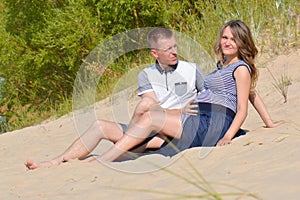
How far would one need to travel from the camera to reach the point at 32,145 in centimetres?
668

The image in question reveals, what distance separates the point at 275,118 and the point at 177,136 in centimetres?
114

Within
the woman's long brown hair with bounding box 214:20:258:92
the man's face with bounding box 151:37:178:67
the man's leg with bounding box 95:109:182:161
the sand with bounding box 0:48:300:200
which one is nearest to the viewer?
the sand with bounding box 0:48:300:200

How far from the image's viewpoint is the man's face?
15.8 ft

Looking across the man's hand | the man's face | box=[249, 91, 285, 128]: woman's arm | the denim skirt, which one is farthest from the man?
box=[249, 91, 285, 128]: woman's arm

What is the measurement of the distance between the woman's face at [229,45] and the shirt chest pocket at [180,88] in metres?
0.45

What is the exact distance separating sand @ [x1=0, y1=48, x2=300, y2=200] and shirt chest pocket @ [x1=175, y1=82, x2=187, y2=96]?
563 mm

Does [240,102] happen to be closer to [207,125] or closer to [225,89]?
[225,89]

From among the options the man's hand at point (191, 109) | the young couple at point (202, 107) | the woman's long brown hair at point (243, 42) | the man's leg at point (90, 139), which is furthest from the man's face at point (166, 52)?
the man's leg at point (90, 139)

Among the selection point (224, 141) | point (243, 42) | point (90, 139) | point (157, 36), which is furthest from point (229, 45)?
point (90, 139)

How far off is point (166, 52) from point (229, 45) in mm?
512

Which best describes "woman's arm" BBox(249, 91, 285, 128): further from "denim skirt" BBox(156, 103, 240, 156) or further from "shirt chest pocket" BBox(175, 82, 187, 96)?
"shirt chest pocket" BBox(175, 82, 187, 96)

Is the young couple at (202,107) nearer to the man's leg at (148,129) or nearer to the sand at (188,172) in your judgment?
the man's leg at (148,129)

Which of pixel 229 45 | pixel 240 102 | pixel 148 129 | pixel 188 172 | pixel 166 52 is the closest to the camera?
pixel 188 172

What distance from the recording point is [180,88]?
4.86 metres
